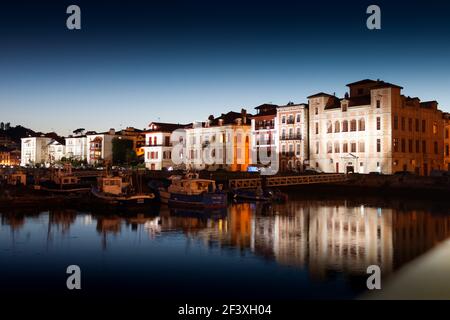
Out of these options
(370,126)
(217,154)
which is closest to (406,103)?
(370,126)

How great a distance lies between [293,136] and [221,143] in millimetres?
15489

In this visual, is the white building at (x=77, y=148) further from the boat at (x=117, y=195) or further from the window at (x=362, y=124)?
the boat at (x=117, y=195)

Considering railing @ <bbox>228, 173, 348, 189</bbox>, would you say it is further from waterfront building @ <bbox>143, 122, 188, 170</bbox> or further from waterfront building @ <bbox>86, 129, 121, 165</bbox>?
waterfront building @ <bbox>86, 129, 121, 165</bbox>

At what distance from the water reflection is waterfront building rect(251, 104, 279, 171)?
31.1 meters

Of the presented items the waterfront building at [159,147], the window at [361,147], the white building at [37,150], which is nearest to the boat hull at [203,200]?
the window at [361,147]

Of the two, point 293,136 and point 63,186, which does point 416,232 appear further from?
point 293,136

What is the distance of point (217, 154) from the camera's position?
85.9 meters

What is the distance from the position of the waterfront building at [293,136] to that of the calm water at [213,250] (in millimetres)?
Answer: 31133

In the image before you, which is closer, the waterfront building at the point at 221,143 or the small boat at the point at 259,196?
the small boat at the point at 259,196

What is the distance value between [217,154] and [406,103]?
33375 millimetres

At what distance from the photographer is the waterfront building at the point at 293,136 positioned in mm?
73312

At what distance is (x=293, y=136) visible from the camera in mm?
74375

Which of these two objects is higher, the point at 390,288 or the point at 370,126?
Result: the point at 370,126
